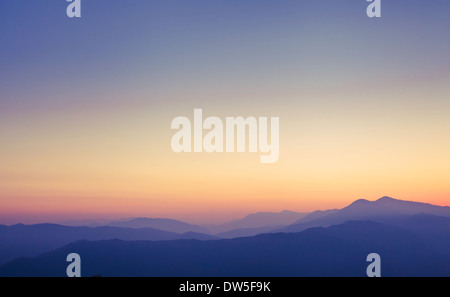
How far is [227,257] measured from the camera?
5679 inches

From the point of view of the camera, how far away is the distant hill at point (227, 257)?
14312 cm

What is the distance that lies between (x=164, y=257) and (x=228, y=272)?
2209 cm

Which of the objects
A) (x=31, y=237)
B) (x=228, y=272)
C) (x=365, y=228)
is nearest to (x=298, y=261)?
(x=228, y=272)

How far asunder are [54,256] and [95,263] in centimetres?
2549

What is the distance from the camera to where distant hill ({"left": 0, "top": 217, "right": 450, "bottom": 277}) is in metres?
143

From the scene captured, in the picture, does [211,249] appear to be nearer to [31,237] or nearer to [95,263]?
[95,263]

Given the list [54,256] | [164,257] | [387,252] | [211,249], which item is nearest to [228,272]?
[211,249]

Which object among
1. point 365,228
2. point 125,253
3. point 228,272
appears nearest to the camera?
point 228,272
